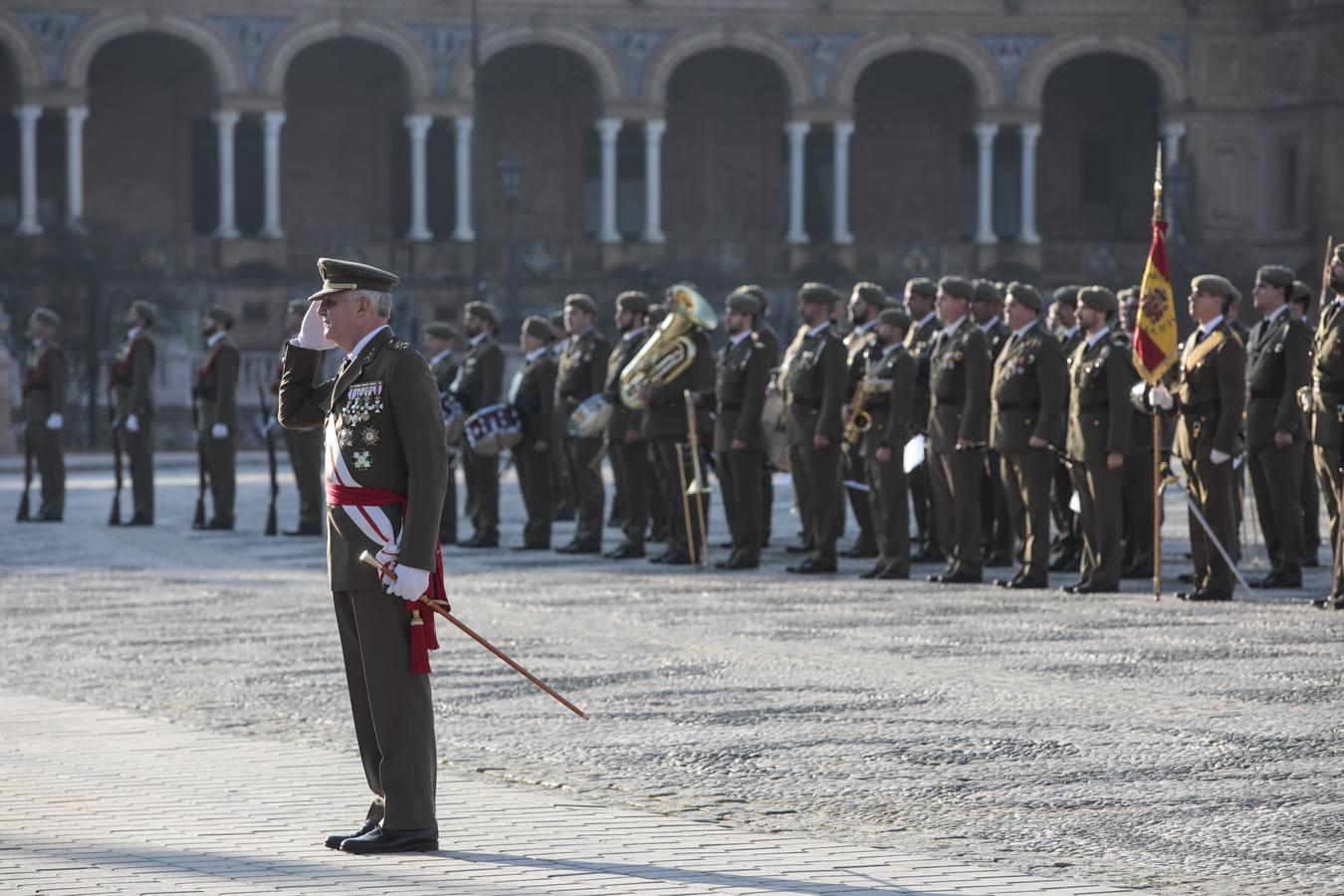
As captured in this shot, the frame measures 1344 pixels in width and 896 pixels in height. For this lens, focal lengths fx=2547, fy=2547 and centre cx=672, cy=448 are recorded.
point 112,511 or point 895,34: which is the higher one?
point 895,34

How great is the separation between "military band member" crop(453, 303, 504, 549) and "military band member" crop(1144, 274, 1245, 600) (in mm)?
5284

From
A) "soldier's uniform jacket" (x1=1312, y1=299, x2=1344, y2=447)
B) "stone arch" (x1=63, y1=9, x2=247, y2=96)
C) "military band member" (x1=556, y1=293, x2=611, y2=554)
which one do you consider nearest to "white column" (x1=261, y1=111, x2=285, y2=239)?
"stone arch" (x1=63, y1=9, x2=247, y2=96)

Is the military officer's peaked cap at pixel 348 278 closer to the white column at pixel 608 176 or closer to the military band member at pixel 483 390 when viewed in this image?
the military band member at pixel 483 390

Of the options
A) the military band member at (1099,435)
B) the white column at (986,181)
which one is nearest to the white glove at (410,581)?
the military band member at (1099,435)

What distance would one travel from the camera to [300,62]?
1811 inches

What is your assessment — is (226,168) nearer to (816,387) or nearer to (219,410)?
(219,410)

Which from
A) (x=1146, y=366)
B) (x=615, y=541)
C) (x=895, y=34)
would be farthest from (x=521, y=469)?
(x=895, y=34)

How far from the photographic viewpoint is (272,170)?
43844 millimetres

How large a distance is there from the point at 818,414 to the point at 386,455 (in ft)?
26.8

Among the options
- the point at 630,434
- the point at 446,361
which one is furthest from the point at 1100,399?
the point at 446,361

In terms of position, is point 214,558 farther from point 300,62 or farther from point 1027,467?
point 300,62

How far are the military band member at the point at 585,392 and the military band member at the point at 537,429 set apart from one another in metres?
0.31

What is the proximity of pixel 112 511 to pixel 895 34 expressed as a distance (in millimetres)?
28487

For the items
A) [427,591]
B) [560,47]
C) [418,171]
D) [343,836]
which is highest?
[560,47]
